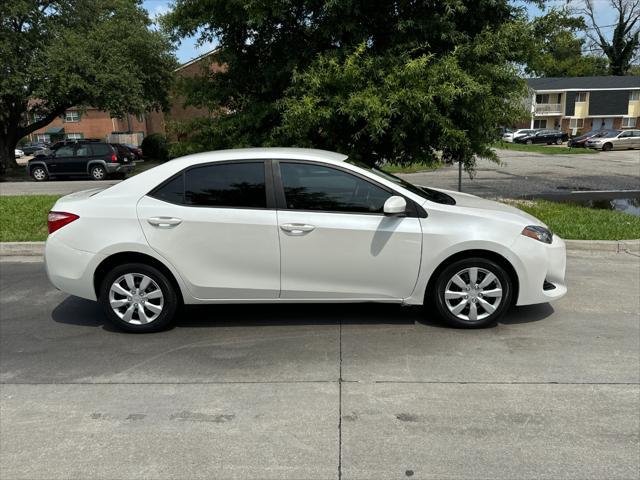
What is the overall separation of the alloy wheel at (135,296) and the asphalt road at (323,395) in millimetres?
228

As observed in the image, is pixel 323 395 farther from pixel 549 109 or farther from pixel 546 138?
pixel 549 109

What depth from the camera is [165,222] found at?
4.53 metres

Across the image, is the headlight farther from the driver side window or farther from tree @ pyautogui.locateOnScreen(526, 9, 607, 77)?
tree @ pyautogui.locateOnScreen(526, 9, 607, 77)

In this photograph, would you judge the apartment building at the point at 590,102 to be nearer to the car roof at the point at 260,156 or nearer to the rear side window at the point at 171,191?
the car roof at the point at 260,156

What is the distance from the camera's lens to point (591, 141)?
38.5 meters

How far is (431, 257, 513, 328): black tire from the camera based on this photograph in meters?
4.52

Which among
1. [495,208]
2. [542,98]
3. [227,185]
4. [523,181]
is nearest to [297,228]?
[227,185]

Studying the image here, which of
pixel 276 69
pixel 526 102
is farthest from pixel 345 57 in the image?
pixel 526 102

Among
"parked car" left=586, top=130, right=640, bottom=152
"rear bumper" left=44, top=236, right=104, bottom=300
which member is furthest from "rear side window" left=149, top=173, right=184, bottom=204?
"parked car" left=586, top=130, right=640, bottom=152

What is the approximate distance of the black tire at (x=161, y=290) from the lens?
15.1ft

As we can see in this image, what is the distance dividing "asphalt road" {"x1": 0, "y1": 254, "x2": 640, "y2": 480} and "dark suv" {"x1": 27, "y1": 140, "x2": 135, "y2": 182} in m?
18.5

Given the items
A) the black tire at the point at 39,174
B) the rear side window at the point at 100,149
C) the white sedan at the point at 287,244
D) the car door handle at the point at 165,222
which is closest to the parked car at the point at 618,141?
the rear side window at the point at 100,149

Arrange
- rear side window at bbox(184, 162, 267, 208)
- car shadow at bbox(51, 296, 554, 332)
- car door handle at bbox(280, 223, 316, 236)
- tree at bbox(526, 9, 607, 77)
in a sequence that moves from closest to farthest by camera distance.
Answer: car door handle at bbox(280, 223, 316, 236) < rear side window at bbox(184, 162, 267, 208) < car shadow at bbox(51, 296, 554, 332) < tree at bbox(526, 9, 607, 77)

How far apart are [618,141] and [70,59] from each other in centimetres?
3561
